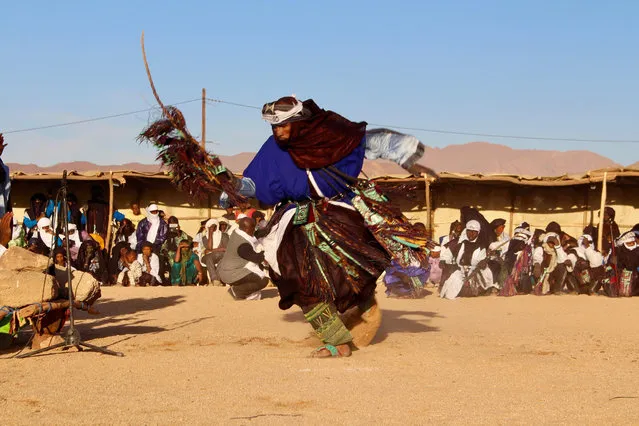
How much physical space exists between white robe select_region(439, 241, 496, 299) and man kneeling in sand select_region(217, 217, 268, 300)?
279cm

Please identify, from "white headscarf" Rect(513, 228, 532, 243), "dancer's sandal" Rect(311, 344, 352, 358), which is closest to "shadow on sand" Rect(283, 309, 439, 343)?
"dancer's sandal" Rect(311, 344, 352, 358)

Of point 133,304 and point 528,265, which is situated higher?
point 528,265

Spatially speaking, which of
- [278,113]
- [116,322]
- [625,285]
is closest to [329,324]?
[278,113]

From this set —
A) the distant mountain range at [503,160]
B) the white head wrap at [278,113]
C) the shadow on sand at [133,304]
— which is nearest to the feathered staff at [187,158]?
the white head wrap at [278,113]

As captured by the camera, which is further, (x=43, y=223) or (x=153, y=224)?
(x=153, y=224)

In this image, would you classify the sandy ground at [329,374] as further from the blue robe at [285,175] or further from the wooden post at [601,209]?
the wooden post at [601,209]

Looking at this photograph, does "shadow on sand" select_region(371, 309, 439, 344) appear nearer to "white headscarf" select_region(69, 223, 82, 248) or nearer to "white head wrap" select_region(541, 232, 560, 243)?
"white head wrap" select_region(541, 232, 560, 243)

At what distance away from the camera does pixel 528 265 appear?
14781 millimetres

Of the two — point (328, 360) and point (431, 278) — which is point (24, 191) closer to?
point (431, 278)

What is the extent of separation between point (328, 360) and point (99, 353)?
75.6 inches

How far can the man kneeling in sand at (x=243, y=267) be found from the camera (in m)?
13.3

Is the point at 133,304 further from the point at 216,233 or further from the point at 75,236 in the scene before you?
the point at 75,236

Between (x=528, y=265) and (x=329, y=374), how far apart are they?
8.81 meters

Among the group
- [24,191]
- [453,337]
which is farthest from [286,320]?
[24,191]
